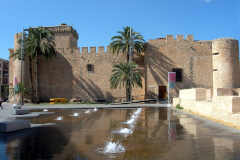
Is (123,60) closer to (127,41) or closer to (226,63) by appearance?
(127,41)

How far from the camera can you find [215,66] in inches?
1243

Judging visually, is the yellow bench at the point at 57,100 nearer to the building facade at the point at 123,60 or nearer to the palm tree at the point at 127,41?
the building facade at the point at 123,60

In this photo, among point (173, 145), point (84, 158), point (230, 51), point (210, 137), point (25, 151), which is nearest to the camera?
point (84, 158)

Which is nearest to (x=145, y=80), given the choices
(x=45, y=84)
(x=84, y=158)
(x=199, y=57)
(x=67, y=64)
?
(x=199, y=57)

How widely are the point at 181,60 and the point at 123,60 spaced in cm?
776

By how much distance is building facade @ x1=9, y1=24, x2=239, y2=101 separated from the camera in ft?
105

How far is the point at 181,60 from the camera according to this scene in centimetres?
3209

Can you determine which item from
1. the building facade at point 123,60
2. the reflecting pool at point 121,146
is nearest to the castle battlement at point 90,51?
the building facade at point 123,60

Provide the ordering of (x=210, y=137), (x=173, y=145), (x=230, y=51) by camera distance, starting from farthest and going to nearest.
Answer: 1. (x=230, y=51)
2. (x=210, y=137)
3. (x=173, y=145)

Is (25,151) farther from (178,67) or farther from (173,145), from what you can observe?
(178,67)

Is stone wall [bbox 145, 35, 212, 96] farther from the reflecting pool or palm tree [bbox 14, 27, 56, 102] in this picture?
the reflecting pool

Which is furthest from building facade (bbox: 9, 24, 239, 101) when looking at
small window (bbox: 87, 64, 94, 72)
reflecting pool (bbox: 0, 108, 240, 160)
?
reflecting pool (bbox: 0, 108, 240, 160)

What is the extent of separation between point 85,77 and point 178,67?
1284 cm

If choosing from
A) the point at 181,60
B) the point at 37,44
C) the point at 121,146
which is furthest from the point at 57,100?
the point at 121,146
